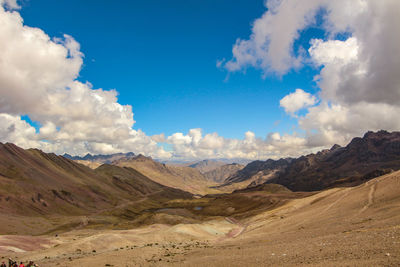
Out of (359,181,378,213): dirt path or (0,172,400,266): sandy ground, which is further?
(359,181,378,213): dirt path

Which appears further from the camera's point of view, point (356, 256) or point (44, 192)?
point (44, 192)

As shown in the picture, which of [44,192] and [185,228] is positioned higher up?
[44,192]

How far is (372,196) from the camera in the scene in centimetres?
6519

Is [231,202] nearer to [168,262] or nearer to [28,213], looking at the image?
[28,213]

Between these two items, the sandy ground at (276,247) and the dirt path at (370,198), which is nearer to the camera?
the sandy ground at (276,247)

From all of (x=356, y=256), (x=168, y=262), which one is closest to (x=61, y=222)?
(x=168, y=262)

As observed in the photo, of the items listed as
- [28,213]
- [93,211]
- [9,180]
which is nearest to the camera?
[28,213]

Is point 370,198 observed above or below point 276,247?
above

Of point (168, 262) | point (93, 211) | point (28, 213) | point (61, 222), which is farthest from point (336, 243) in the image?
point (93, 211)

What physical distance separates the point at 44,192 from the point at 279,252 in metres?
180

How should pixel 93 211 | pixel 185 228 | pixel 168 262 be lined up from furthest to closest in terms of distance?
pixel 93 211, pixel 185 228, pixel 168 262

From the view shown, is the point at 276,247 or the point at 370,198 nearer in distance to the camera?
the point at 276,247

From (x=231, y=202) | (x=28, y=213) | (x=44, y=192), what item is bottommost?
(x=231, y=202)

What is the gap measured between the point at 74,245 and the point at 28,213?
385ft
